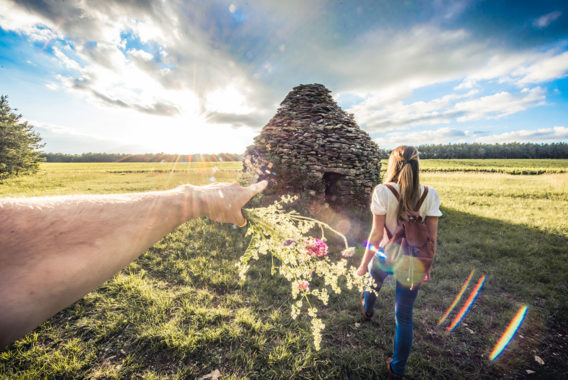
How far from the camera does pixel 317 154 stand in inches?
391

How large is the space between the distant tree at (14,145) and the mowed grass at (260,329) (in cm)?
2152

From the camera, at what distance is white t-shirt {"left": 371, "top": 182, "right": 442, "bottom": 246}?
2.96 m

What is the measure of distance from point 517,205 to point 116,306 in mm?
19731

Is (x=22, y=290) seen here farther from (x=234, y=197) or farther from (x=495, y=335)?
(x=495, y=335)

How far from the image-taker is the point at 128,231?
1228mm

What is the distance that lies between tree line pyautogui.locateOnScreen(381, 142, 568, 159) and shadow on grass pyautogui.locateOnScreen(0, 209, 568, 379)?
6593 centimetres

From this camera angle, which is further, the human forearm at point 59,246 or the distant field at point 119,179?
the distant field at point 119,179

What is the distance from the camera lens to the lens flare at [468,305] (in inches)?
175

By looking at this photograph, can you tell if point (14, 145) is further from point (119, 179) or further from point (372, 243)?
point (372, 243)

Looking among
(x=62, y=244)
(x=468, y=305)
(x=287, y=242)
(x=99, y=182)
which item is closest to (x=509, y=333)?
(x=468, y=305)

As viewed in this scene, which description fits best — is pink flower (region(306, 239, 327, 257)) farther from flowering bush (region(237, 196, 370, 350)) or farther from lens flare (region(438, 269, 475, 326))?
lens flare (region(438, 269, 475, 326))

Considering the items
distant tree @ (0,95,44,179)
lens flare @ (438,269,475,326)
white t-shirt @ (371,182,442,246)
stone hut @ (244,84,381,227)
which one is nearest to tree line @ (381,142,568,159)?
stone hut @ (244,84,381,227)

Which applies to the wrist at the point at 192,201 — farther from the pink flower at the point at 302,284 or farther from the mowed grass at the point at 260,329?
the mowed grass at the point at 260,329

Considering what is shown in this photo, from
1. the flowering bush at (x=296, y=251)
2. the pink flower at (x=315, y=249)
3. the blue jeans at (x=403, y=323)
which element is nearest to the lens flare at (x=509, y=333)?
the blue jeans at (x=403, y=323)
